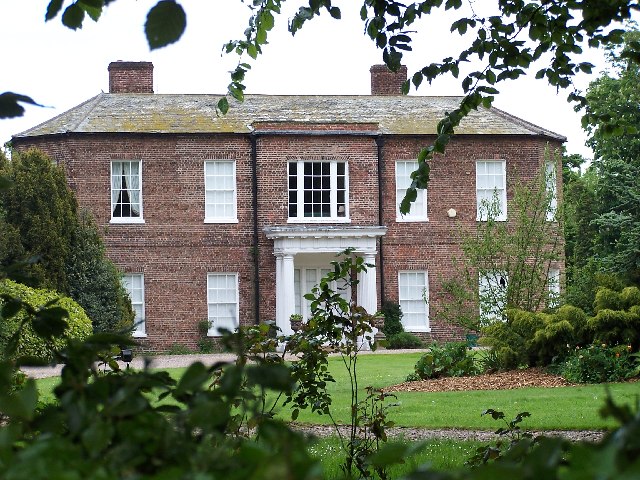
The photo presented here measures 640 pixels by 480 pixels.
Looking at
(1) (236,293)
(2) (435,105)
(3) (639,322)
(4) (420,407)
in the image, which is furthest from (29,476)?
(2) (435,105)

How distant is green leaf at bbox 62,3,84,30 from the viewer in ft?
7.84

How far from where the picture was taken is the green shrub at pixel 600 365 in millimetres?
15562

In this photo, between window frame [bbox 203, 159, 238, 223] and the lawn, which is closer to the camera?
the lawn

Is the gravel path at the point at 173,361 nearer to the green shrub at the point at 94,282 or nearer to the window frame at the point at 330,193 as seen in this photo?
the green shrub at the point at 94,282

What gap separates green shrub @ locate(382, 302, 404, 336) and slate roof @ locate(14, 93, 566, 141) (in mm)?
5039

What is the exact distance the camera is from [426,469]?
1.16 m

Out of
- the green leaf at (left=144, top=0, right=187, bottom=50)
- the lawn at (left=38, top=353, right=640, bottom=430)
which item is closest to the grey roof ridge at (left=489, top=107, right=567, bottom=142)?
the lawn at (left=38, top=353, right=640, bottom=430)

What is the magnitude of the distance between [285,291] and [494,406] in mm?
15415

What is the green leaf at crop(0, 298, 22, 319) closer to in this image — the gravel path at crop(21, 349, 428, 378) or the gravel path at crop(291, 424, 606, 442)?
the gravel path at crop(291, 424, 606, 442)

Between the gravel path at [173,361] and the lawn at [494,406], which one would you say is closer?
the lawn at [494,406]

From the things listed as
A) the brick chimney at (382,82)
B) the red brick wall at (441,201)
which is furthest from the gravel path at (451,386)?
the brick chimney at (382,82)

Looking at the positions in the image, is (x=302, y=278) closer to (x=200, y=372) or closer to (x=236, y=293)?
(x=236, y=293)

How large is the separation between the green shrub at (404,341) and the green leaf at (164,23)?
25.7 metres

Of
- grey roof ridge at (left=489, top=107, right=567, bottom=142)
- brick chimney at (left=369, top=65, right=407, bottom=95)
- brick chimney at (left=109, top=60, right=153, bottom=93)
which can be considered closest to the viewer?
grey roof ridge at (left=489, top=107, right=567, bottom=142)
